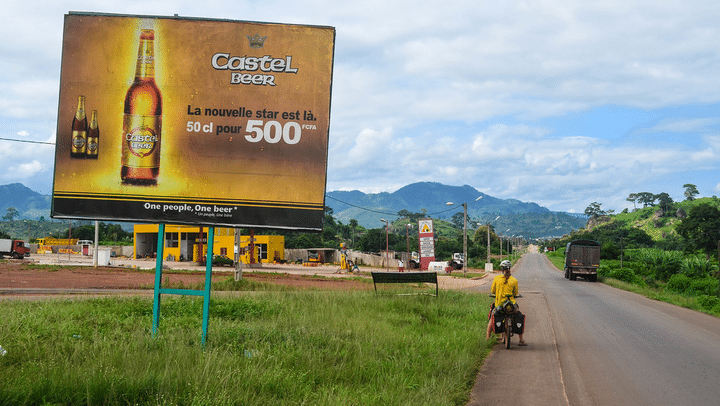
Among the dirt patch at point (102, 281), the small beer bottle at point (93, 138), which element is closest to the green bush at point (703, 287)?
the dirt patch at point (102, 281)

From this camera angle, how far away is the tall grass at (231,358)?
5.05 meters

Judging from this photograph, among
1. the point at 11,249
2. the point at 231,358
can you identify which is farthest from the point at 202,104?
the point at 11,249

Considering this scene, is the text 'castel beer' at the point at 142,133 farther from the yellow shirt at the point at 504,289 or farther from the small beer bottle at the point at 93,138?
the yellow shirt at the point at 504,289

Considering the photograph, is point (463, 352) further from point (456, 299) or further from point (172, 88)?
point (456, 299)

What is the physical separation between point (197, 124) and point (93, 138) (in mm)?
1649

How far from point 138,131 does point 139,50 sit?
4.16 ft

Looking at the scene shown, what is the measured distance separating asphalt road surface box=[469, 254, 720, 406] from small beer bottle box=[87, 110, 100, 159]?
21.9ft

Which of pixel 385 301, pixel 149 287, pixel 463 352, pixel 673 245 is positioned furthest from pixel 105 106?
pixel 673 245

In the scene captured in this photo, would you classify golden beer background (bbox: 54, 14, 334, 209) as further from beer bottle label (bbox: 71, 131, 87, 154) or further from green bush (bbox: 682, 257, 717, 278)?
green bush (bbox: 682, 257, 717, 278)

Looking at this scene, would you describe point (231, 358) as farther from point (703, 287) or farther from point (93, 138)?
point (703, 287)

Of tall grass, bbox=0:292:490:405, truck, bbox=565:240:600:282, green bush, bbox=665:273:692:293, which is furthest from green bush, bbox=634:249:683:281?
tall grass, bbox=0:292:490:405

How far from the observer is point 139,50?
8.30 m

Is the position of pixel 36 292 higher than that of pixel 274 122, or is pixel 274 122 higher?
pixel 274 122

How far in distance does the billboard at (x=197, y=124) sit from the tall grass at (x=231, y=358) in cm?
186
